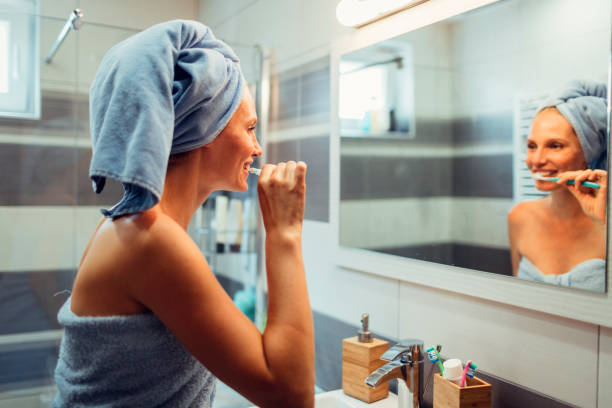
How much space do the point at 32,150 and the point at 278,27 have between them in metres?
0.92

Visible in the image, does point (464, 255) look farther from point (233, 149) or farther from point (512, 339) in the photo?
point (233, 149)

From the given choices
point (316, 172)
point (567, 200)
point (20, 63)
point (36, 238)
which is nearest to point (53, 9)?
point (20, 63)

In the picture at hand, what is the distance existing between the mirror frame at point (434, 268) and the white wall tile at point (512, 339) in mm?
26

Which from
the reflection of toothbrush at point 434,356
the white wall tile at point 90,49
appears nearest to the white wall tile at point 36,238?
the white wall tile at point 90,49

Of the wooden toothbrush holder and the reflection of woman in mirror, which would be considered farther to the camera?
the wooden toothbrush holder

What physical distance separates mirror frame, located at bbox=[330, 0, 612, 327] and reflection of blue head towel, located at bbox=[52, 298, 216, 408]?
62cm

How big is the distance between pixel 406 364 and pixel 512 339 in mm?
221

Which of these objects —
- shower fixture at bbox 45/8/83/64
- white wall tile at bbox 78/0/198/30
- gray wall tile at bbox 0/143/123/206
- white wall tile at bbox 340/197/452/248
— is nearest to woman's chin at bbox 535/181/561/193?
white wall tile at bbox 340/197/452/248

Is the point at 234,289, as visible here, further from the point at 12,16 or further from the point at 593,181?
the point at 593,181

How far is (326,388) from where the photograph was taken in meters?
1.51

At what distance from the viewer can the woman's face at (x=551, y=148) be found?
86 cm

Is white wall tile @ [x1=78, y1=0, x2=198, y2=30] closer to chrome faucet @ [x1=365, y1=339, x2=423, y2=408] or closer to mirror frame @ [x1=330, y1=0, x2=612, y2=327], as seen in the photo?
mirror frame @ [x1=330, y1=0, x2=612, y2=327]

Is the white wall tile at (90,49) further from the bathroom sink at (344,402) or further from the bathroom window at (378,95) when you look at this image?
the bathroom sink at (344,402)

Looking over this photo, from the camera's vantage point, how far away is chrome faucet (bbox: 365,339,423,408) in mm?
1036
